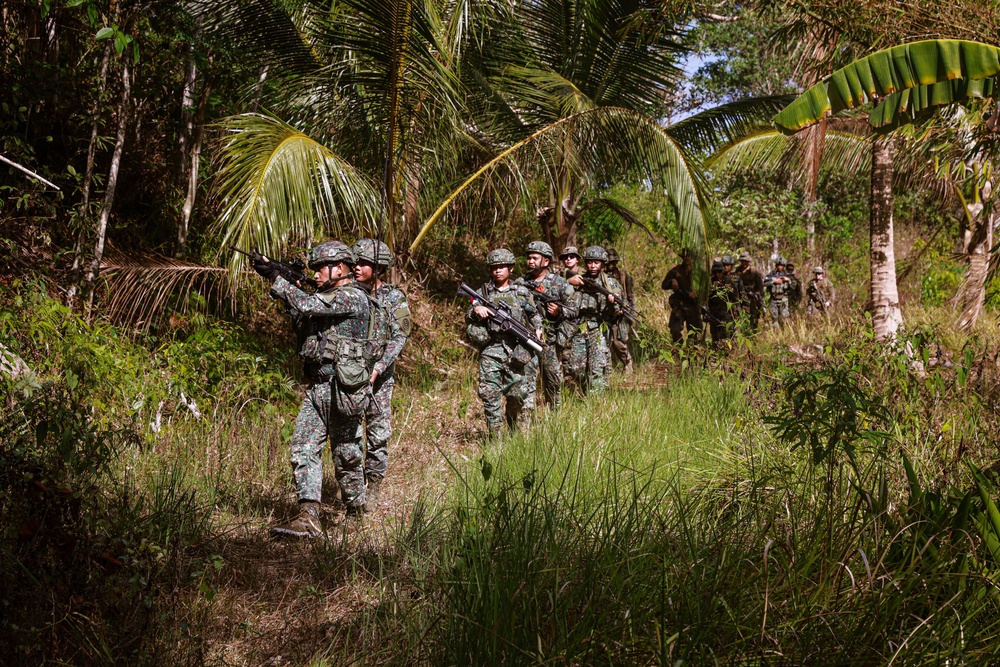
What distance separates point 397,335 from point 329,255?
2.87 ft

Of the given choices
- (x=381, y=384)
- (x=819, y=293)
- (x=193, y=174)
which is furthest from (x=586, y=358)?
(x=819, y=293)

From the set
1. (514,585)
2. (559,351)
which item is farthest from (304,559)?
(559,351)

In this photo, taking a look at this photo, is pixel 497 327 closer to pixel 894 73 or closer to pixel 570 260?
pixel 570 260

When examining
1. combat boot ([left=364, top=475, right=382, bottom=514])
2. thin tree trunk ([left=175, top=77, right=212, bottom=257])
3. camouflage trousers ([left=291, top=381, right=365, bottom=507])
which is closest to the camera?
camouflage trousers ([left=291, top=381, right=365, bottom=507])

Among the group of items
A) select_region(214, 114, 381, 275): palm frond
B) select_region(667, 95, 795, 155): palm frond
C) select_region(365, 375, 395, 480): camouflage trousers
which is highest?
select_region(667, 95, 795, 155): palm frond

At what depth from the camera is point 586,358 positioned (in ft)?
30.4

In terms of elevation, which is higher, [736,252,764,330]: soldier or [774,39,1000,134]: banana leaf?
[774,39,1000,134]: banana leaf

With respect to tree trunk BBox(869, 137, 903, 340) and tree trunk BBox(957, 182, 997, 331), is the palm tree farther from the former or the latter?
tree trunk BBox(957, 182, 997, 331)

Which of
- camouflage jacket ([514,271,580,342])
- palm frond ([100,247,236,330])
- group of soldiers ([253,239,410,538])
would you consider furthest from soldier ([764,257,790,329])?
group of soldiers ([253,239,410,538])

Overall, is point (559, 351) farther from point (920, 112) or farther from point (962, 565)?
point (962, 565)

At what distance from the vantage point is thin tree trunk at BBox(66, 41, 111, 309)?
7.29 meters

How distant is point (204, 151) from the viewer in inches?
351

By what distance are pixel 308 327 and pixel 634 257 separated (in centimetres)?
1285

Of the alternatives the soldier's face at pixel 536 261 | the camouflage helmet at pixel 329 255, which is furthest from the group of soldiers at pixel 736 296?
the camouflage helmet at pixel 329 255
